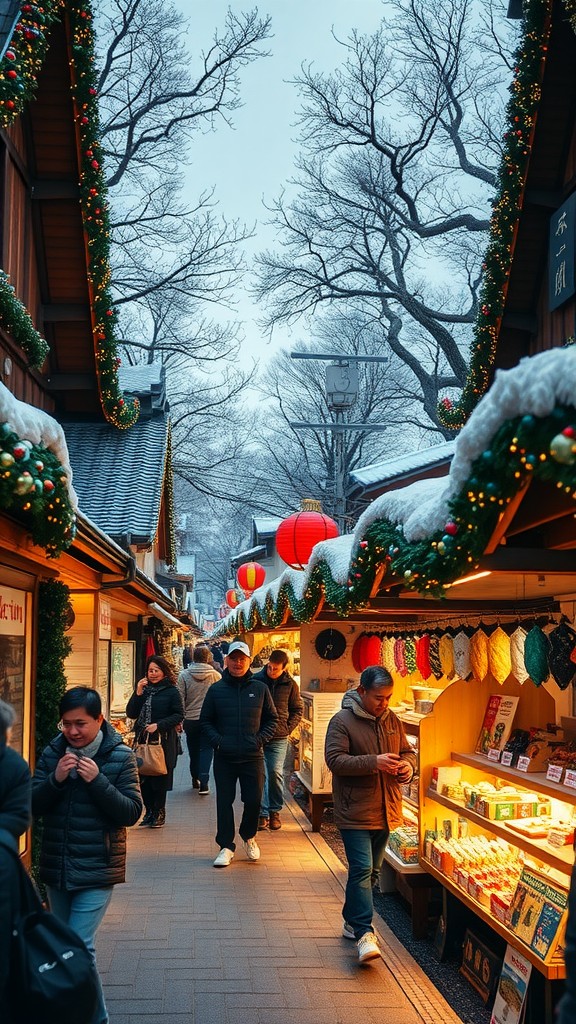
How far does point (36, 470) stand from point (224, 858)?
6.69m

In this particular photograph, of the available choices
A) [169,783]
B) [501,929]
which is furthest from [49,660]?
[169,783]

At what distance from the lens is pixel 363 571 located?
6133 mm

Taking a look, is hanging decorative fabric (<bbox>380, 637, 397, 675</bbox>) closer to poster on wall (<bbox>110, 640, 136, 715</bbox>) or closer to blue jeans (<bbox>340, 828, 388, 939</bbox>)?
blue jeans (<bbox>340, 828, 388, 939</bbox>)

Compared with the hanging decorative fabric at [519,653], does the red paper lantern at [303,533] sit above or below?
above

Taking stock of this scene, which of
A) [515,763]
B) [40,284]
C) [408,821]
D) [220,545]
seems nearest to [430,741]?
[515,763]

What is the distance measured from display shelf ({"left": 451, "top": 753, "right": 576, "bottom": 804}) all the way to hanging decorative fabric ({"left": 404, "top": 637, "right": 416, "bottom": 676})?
1.87 m

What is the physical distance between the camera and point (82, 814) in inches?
187

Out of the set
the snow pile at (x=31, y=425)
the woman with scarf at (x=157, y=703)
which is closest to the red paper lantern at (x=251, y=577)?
the woman with scarf at (x=157, y=703)

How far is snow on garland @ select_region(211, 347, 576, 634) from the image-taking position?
9.57 ft

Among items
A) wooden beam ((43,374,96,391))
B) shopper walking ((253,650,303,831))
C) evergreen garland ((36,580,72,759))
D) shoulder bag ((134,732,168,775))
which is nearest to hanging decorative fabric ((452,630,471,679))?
evergreen garland ((36,580,72,759))

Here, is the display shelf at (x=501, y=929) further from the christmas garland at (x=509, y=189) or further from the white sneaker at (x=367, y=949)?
the christmas garland at (x=509, y=189)

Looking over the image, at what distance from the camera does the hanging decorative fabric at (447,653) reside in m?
7.99

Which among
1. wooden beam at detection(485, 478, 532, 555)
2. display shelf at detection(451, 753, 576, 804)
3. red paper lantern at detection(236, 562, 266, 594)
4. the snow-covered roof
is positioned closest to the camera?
wooden beam at detection(485, 478, 532, 555)

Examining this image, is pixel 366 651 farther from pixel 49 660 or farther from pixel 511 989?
pixel 511 989
